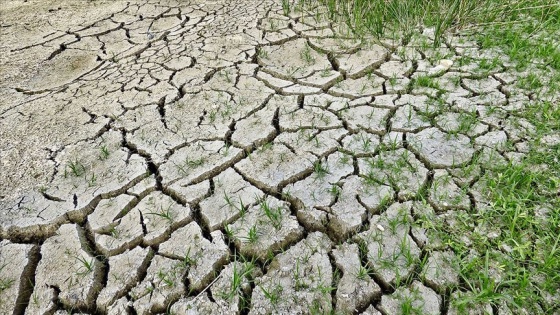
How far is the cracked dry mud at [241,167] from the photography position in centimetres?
160

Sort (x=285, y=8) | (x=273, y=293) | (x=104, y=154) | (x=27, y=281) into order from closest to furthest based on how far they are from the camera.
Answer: (x=273, y=293)
(x=27, y=281)
(x=104, y=154)
(x=285, y=8)

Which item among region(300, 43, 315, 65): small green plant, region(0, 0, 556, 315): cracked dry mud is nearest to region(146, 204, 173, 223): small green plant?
region(0, 0, 556, 315): cracked dry mud

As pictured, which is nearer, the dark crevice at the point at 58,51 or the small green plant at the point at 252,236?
the small green plant at the point at 252,236

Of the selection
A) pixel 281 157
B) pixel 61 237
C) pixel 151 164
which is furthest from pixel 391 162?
pixel 61 237

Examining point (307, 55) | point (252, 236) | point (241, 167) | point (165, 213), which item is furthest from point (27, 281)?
point (307, 55)

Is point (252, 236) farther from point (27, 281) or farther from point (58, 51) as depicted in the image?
point (58, 51)

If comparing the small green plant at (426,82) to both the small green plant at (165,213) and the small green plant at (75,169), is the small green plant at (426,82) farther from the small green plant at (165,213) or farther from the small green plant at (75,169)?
the small green plant at (75,169)

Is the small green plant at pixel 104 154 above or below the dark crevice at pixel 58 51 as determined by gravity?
below

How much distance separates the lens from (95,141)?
7.77ft

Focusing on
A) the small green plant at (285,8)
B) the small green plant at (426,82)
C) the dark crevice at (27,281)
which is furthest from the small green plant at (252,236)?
the small green plant at (285,8)

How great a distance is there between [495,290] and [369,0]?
2.45m

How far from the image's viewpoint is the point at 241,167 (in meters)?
2.13

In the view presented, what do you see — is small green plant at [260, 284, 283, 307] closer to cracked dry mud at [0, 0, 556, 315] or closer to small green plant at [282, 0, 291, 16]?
cracked dry mud at [0, 0, 556, 315]

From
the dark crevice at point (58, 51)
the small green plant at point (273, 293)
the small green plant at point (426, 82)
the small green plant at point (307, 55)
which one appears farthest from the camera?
the dark crevice at point (58, 51)
